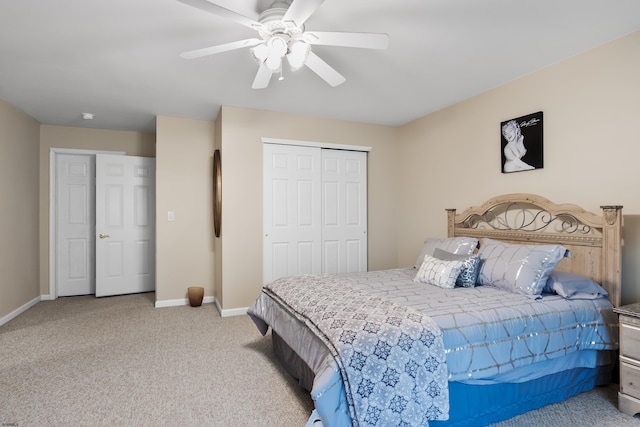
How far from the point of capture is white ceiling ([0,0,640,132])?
2.16 metres

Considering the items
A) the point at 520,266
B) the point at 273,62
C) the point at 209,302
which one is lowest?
the point at 209,302

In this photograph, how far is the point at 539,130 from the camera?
10.2ft

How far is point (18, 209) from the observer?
4164 mm

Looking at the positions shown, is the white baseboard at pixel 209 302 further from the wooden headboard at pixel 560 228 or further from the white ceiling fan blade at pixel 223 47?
the white ceiling fan blade at pixel 223 47

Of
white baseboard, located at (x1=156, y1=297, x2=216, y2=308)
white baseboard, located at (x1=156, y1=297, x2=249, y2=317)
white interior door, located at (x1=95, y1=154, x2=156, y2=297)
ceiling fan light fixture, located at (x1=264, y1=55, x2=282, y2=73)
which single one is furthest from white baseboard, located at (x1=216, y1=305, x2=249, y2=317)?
ceiling fan light fixture, located at (x1=264, y1=55, x2=282, y2=73)

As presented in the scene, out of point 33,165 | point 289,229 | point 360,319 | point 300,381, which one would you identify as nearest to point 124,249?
point 33,165

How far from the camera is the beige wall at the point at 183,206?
14.9 feet

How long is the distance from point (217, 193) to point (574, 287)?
356 cm

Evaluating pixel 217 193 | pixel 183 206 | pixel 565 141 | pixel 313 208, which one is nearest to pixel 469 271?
pixel 565 141

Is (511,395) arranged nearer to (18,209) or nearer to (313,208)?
(313,208)

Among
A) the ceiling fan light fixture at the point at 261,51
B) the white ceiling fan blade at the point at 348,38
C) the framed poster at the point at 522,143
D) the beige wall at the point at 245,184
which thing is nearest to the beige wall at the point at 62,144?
the beige wall at the point at 245,184

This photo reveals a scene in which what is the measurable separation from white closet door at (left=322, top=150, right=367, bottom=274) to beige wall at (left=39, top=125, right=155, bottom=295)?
2.98 metres

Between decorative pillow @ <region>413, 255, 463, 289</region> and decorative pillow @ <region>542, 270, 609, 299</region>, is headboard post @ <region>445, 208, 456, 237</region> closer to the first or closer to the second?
decorative pillow @ <region>413, 255, 463, 289</region>

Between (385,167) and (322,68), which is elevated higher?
(322,68)
